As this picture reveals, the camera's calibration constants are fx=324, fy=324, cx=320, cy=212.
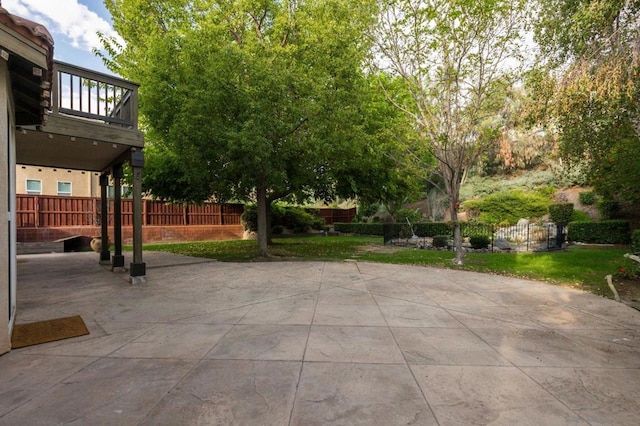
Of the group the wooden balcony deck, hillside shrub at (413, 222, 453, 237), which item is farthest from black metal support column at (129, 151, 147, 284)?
hillside shrub at (413, 222, 453, 237)

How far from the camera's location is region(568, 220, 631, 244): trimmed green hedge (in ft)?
44.1

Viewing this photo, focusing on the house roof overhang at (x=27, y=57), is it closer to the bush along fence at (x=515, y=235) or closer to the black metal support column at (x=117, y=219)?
the black metal support column at (x=117, y=219)

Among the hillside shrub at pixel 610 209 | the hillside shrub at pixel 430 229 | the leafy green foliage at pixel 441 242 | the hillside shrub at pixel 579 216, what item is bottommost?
the leafy green foliage at pixel 441 242

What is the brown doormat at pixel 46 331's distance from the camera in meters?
3.91

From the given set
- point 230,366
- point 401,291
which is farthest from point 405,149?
point 230,366

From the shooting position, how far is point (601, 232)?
13.9m

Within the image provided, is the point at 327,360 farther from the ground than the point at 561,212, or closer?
closer

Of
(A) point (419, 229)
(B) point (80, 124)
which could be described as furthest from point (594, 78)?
(A) point (419, 229)

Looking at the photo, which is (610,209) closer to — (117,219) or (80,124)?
(117,219)

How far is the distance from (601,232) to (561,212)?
284 inches

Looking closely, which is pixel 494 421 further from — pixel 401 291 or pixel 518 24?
pixel 518 24

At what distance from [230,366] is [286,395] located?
0.79 m

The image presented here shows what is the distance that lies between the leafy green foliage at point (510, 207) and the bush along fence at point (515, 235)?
107 centimetres

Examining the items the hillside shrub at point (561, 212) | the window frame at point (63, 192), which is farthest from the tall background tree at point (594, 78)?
the window frame at point (63, 192)
